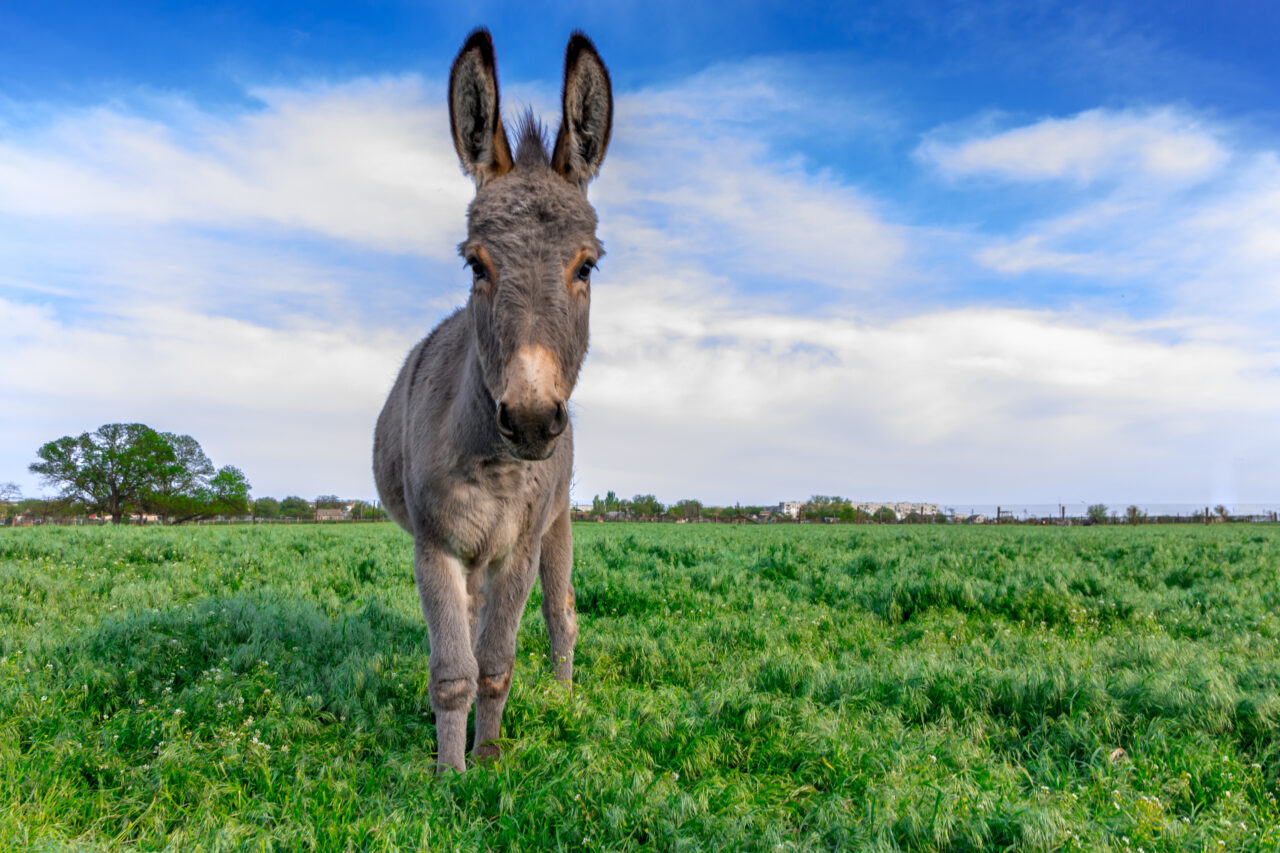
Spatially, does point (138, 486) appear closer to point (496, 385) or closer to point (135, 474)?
point (135, 474)

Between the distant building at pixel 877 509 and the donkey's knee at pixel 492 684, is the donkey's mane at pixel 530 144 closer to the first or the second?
the donkey's knee at pixel 492 684

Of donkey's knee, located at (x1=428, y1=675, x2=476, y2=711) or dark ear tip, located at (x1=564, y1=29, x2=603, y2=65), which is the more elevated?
dark ear tip, located at (x1=564, y1=29, x2=603, y2=65)

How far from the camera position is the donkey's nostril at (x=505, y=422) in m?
2.98

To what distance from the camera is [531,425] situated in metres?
3.02

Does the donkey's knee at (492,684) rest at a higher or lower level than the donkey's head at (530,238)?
lower

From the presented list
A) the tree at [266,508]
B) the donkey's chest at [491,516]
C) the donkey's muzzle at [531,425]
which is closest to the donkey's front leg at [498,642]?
the donkey's chest at [491,516]

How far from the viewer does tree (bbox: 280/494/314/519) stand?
6155cm

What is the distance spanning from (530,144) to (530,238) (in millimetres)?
918

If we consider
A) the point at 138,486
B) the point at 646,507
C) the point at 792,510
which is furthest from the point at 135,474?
the point at 792,510

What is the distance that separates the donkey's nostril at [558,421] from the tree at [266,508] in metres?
66.9

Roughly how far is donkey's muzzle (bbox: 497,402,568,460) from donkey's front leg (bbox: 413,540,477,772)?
1.41m

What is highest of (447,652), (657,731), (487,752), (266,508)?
(447,652)

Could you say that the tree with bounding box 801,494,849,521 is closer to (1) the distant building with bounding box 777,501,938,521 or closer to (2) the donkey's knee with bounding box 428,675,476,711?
(1) the distant building with bounding box 777,501,938,521

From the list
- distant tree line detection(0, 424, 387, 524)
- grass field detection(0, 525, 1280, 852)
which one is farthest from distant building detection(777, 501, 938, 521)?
grass field detection(0, 525, 1280, 852)
